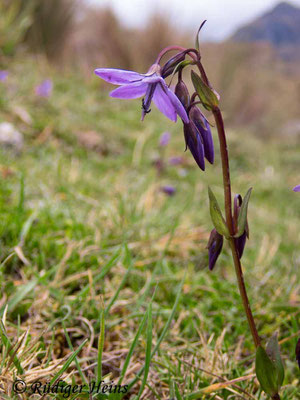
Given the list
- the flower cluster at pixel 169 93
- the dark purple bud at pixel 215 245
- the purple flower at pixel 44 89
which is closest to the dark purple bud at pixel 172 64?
the flower cluster at pixel 169 93

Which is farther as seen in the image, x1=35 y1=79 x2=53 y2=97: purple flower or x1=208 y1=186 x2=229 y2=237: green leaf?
x1=35 y1=79 x2=53 y2=97: purple flower

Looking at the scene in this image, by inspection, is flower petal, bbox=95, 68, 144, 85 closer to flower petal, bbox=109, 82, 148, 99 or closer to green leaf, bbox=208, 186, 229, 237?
flower petal, bbox=109, 82, 148, 99

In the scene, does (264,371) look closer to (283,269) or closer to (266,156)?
(283,269)

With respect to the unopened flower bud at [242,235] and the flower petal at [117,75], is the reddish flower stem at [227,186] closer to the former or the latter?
the unopened flower bud at [242,235]

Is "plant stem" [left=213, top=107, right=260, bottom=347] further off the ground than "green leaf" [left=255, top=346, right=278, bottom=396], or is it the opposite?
"plant stem" [left=213, top=107, right=260, bottom=347]

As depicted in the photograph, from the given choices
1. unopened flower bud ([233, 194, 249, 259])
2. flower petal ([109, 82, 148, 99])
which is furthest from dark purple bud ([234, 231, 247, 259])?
flower petal ([109, 82, 148, 99])

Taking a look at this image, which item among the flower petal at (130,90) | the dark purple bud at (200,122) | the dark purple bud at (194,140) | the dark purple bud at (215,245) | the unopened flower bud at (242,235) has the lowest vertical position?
the dark purple bud at (215,245)
